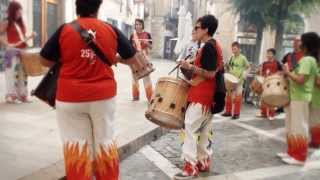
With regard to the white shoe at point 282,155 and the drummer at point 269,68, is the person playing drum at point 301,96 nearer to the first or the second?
the white shoe at point 282,155

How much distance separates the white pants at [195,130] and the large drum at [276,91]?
5.07ft

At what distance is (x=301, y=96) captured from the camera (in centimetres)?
641

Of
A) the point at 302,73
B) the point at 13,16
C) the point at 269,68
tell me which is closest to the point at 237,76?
the point at 269,68

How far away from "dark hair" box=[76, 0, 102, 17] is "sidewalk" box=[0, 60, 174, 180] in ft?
5.75

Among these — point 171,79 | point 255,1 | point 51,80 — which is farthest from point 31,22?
point 51,80

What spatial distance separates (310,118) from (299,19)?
12.1 m

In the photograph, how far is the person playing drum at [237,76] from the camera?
10117mm

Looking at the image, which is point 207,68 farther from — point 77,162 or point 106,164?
point 77,162

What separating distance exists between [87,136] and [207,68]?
171 centimetres

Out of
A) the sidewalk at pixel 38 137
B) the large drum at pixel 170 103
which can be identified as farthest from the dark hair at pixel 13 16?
the large drum at pixel 170 103

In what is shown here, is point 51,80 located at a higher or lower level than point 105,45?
lower

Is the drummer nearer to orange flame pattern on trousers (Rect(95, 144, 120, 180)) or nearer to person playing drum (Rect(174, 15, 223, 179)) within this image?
person playing drum (Rect(174, 15, 223, 179))

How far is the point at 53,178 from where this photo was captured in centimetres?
480

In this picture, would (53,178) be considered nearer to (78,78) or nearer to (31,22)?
(78,78)
